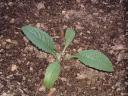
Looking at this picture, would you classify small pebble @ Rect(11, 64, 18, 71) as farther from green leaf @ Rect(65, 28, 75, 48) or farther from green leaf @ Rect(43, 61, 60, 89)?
green leaf @ Rect(65, 28, 75, 48)

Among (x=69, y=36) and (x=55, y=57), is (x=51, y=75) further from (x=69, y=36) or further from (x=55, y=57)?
(x=69, y=36)

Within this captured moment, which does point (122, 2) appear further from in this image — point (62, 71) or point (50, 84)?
point (50, 84)

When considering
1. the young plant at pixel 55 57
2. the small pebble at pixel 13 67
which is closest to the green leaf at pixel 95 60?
the young plant at pixel 55 57

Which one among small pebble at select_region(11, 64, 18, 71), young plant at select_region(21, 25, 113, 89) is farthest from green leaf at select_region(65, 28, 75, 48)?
small pebble at select_region(11, 64, 18, 71)

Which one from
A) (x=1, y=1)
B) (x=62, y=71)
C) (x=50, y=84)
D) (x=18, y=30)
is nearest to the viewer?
(x=50, y=84)

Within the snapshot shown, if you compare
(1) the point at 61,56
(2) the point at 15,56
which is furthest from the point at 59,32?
(2) the point at 15,56

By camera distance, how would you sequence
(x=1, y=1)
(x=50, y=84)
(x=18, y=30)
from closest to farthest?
(x=50, y=84), (x=18, y=30), (x=1, y=1)
